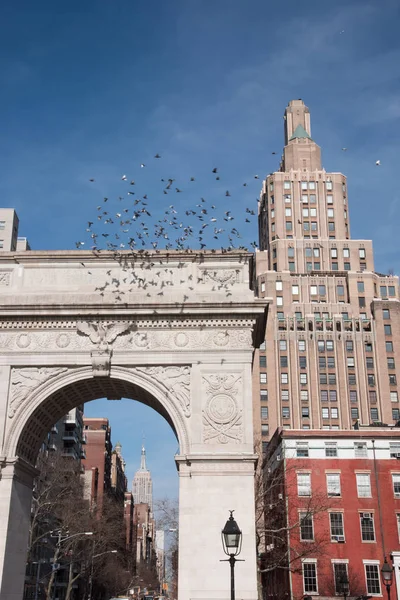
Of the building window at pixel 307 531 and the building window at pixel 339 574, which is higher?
the building window at pixel 307 531

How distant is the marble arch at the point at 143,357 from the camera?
73.7ft

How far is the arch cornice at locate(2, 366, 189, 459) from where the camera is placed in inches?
905

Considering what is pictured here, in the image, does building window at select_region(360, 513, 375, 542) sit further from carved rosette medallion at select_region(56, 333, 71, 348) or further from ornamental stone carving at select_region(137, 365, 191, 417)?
carved rosette medallion at select_region(56, 333, 71, 348)

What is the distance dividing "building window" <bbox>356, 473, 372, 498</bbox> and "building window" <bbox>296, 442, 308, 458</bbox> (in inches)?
149

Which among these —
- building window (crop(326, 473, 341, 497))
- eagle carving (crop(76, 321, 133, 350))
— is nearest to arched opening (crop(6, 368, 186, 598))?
eagle carving (crop(76, 321, 133, 350))

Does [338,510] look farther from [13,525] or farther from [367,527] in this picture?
[13,525]

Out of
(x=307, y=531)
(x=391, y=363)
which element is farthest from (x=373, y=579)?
(x=391, y=363)

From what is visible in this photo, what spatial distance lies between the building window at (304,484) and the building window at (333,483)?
1.26m

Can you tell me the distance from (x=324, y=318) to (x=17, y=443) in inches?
2664

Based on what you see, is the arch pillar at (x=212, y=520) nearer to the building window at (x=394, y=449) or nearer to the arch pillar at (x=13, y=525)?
the arch pillar at (x=13, y=525)

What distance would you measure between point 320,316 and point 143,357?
218ft

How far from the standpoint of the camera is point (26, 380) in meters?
23.7

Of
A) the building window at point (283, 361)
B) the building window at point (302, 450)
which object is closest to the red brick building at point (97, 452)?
the building window at point (283, 361)

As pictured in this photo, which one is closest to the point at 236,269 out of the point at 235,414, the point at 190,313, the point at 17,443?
the point at 190,313
